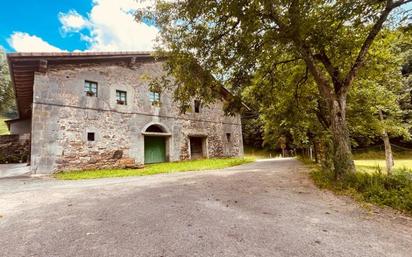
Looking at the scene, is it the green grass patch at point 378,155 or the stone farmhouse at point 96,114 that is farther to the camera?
the green grass patch at point 378,155

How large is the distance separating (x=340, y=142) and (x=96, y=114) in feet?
35.1

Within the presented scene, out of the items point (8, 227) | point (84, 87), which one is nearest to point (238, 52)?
point (8, 227)

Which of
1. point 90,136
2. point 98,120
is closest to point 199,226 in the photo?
point 90,136

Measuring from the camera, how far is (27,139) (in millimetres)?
16156

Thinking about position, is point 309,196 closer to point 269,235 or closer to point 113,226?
point 269,235

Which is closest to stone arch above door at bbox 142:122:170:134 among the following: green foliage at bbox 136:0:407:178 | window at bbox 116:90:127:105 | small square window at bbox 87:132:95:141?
window at bbox 116:90:127:105

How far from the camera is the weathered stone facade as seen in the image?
9484 millimetres

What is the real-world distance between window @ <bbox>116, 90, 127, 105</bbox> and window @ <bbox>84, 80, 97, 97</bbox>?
3.96 ft

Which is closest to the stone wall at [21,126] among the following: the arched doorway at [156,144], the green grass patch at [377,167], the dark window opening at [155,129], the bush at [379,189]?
the dark window opening at [155,129]

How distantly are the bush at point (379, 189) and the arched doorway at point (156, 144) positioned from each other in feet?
34.0

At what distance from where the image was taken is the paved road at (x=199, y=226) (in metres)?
2.14

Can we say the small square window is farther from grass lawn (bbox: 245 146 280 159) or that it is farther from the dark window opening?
grass lawn (bbox: 245 146 280 159)

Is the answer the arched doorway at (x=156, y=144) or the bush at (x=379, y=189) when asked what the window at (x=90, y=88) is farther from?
the bush at (x=379, y=189)

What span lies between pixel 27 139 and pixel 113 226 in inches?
717
